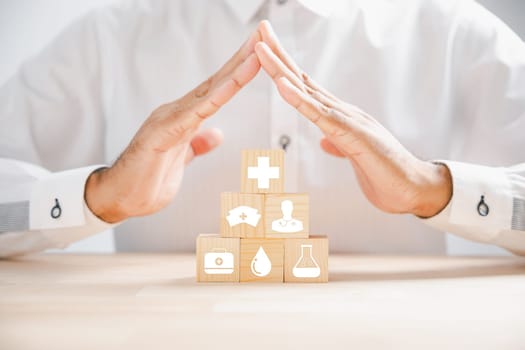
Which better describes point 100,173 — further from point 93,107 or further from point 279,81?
point 93,107

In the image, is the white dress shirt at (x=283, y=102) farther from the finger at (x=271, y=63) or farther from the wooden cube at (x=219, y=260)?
the wooden cube at (x=219, y=260)

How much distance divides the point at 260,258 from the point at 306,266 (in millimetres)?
82

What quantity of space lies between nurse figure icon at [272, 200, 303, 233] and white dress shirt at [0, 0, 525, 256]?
26.8 inches

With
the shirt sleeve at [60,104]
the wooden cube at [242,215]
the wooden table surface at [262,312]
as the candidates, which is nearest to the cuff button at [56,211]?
the wooden table surface at [262,312]

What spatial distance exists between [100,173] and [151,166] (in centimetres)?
17

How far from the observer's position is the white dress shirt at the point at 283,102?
1834 mm

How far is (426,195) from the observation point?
1.29 m

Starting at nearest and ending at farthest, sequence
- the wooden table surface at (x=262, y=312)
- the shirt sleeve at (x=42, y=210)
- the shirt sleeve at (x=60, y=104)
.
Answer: the wooden table surface at (x=262, y=312) → the shirt sleeve at (x=42, y=210) → the shirt sleeve at (x=60, y=104)

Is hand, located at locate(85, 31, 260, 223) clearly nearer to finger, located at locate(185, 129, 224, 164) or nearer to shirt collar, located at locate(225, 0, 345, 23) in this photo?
finger, located at locate(185, 129, 224, 164)

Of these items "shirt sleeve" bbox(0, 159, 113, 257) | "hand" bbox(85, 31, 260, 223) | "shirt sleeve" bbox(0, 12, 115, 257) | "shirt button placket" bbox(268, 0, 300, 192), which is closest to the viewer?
"hand" bbox(85, 31, 260, 223)

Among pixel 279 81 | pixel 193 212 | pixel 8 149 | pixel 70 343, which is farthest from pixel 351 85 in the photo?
pixel 70 343

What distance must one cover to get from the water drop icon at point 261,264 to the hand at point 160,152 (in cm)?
29

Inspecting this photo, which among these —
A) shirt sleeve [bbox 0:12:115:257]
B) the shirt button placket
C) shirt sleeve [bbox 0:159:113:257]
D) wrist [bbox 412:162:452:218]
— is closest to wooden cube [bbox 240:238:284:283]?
wrist [bbox 412:162:452:218]

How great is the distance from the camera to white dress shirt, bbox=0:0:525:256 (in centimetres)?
183
